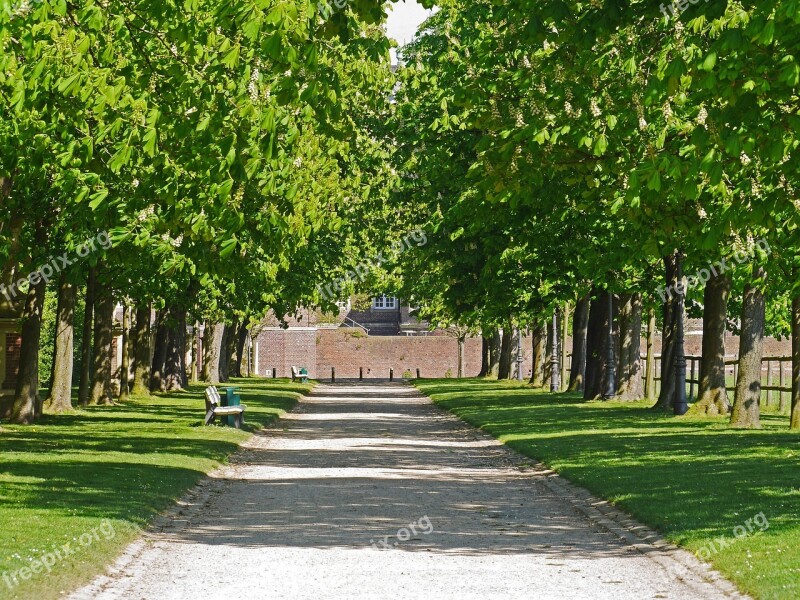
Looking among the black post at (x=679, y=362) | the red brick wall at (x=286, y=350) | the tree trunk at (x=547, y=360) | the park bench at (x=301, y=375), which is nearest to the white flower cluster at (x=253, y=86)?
the black post at (x=679, y=362)

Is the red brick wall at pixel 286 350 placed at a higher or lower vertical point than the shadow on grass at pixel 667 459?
higher

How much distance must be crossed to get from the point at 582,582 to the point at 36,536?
490 centimetres

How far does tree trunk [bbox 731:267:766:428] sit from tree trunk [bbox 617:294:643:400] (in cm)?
1163

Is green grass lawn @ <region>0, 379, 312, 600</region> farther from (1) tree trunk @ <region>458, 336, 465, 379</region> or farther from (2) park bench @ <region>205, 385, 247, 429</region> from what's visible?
(1) tree trunk @ <region>458, 336, 465, 379</region>

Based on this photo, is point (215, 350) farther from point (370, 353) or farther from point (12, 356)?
point (370, 353)

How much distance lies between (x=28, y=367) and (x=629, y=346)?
18105mm

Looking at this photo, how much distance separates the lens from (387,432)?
102ft

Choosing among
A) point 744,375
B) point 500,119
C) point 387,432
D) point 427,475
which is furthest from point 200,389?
point 500,119

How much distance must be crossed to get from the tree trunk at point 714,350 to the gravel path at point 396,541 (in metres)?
9.71

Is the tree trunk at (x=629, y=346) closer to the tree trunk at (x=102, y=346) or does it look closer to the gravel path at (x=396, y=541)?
the tree trunk at (x=102, y=346)

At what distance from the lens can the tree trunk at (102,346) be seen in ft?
126

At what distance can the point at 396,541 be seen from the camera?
508 inches

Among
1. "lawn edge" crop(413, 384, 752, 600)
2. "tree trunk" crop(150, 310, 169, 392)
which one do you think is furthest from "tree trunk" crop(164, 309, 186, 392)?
"lawn edge" crop(413, 384, 752, 600)

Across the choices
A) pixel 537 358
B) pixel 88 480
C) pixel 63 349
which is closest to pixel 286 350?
pixel 537 358
